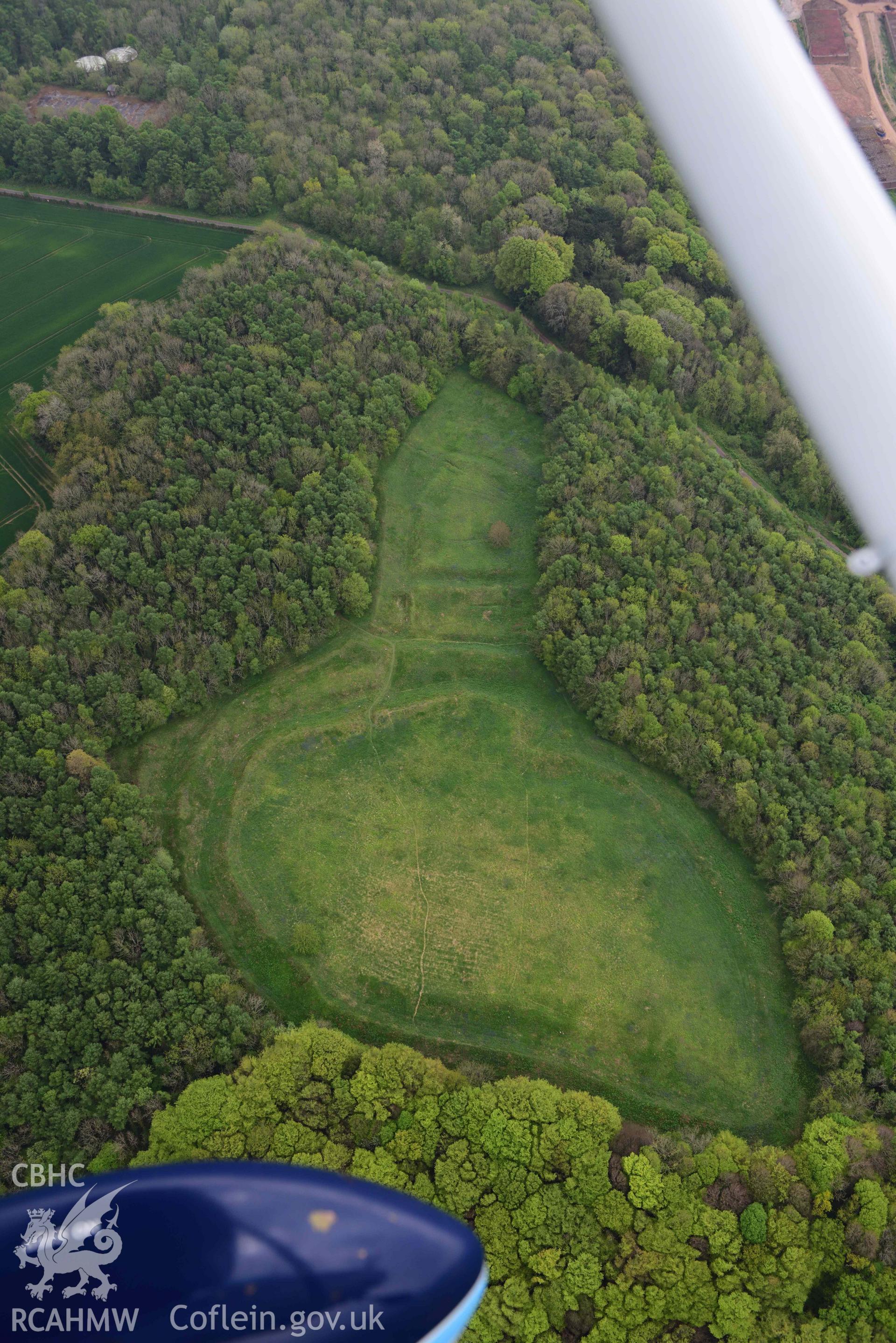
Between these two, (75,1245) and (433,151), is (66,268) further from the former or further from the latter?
(75,1245)

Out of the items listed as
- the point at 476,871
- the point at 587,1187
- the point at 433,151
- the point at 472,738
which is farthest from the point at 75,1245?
the point at 433,151

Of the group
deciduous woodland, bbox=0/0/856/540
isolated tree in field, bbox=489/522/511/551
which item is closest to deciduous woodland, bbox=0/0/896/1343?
deciduous woodland, bbox=0/0/856/540

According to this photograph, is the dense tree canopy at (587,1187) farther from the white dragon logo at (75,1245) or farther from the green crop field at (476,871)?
the white dragon logo at (75,1245)

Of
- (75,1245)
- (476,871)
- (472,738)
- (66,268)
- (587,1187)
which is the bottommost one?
(587,1187)

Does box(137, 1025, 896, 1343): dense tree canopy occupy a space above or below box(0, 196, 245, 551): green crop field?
below

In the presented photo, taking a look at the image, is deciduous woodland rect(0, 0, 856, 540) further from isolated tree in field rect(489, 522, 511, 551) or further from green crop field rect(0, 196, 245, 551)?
isolated tree in field rect(489, 522, 511, 551)

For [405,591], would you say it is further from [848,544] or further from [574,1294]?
[574,1294]
